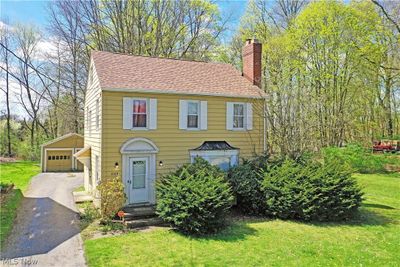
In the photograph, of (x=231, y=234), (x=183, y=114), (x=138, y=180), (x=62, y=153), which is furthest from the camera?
(x=62, y=153)

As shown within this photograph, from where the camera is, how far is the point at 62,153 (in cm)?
2689

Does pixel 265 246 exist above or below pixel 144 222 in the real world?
below

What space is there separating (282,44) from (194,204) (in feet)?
67.9

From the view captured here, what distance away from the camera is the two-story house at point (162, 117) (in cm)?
1266

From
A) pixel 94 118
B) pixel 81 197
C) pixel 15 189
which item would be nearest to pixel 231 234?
pixel 94 118

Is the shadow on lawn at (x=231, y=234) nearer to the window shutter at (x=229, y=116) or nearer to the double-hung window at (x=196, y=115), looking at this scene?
the double-hung window at (x=196, y=115)

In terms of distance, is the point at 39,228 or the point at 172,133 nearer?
the point at 39,228

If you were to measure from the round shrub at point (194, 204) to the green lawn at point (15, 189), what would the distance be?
5.41 m

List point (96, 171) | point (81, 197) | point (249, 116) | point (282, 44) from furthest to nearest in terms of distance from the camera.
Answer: point (282, 44), point (249, 116), point (81, 197), point (96, 171)

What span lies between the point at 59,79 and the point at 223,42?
56.2ft

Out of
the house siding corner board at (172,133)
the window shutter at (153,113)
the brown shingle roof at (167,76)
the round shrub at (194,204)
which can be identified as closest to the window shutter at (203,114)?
the house siding corner board at (172,133)

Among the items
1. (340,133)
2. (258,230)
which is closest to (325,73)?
(340,133)

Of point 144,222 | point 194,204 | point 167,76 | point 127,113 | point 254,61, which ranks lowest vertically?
point 144,222

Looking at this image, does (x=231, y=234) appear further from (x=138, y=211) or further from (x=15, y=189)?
(x=15, y=189)
